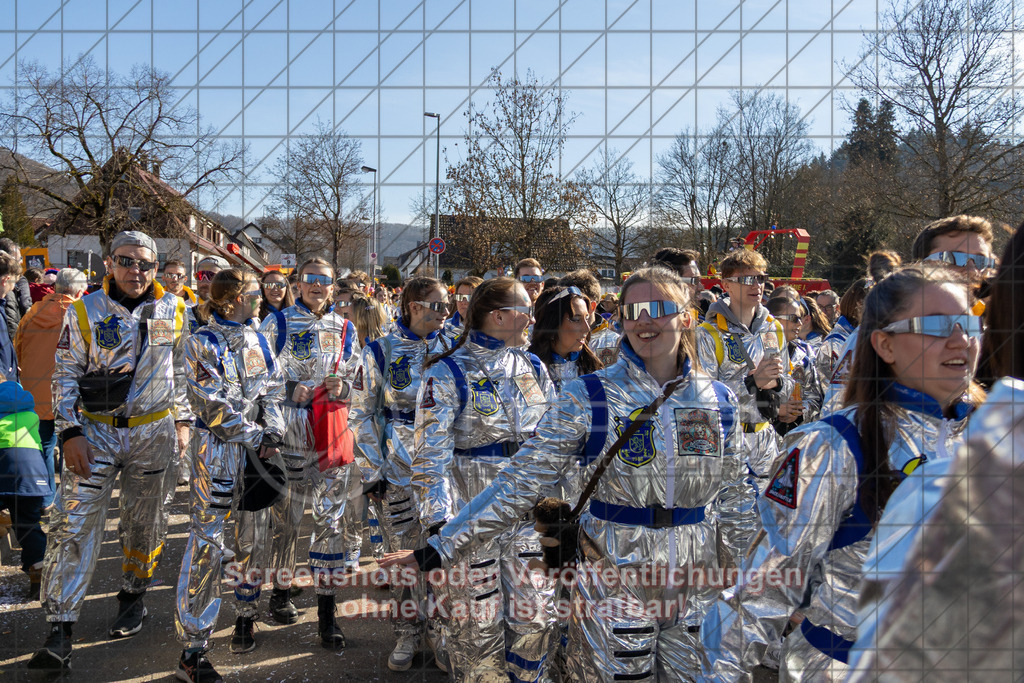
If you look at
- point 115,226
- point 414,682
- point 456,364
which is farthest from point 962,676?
point 115,226

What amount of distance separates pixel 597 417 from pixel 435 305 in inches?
84.9

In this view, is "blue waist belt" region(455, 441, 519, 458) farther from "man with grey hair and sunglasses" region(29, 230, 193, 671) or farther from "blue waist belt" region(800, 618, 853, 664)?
"man with grey hair and sunglasses" region(29, 230, 193, 671)

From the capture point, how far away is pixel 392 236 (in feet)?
9.81

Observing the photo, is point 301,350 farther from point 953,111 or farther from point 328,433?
point 953,111

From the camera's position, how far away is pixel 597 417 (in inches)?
90.4

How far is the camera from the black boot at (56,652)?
3.54m

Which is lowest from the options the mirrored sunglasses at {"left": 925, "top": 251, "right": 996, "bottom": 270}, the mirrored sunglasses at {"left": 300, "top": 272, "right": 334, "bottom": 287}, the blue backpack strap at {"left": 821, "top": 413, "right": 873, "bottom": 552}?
the blue backpack strap at {"left": 821, "top": 413, "right": 873, "bottom": 552}

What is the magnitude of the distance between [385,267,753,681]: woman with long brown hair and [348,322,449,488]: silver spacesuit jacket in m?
1.91

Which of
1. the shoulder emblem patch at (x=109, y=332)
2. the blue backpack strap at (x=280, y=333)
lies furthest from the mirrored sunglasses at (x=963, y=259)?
the shoulder emblem patch at (x=109, y=332)

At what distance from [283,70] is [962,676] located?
2995 mm

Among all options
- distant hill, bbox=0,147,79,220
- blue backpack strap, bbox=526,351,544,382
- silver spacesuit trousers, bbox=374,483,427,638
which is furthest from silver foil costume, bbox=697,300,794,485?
distant hill, bbox=0,147,79,220

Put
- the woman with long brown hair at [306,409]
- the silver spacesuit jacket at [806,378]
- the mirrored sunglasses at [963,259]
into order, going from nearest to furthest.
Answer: the mirrored sunglasses at [963,259] < the woman with long brown hair at [306,409] < the silver spacesuit jacket at [806,378]

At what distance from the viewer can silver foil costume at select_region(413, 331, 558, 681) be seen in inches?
114

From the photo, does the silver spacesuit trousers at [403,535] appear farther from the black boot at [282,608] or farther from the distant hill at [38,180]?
the distant hill at [38,180]
